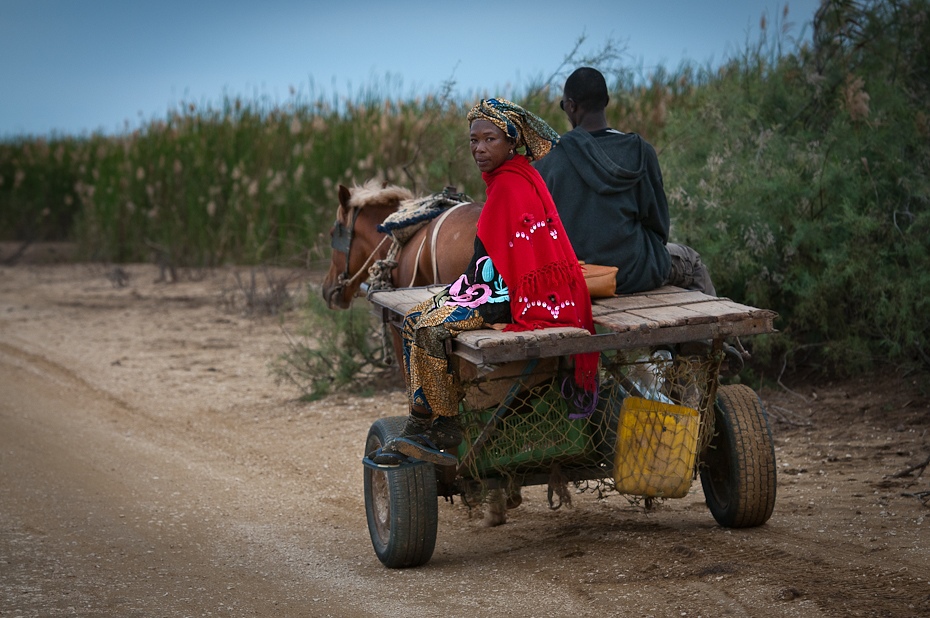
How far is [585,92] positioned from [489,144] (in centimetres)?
103

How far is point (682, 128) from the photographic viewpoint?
9.10m

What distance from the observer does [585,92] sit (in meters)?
5.16

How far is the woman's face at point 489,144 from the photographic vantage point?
4.36 metres

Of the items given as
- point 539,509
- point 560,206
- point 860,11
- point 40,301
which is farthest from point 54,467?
point 40,301

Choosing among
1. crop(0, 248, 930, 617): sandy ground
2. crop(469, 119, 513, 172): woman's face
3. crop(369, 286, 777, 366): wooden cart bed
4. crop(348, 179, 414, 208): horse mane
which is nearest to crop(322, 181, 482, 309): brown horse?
crop(348, 179, 414, 208): horse mane

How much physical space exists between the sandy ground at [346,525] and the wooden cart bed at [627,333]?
100 centimetres

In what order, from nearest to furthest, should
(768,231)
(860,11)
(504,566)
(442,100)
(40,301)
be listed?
(504,566), (768,231), (860,11), (442,100), (40,301)

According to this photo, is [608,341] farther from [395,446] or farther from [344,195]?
[344,195]

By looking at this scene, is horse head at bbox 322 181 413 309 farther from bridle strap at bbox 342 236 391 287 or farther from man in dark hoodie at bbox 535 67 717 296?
man in dark hoodie at bbox 535 67 717 296

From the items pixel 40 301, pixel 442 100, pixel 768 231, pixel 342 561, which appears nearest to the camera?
pixel 342 561

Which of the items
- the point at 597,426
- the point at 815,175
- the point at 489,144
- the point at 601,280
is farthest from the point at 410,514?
the point at 815,175

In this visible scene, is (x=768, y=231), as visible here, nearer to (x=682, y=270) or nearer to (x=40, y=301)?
(x=682, y=270)

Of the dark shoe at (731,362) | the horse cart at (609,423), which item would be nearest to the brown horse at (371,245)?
the horse cart at (609,423)

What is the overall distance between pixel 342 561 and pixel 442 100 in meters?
5.90
